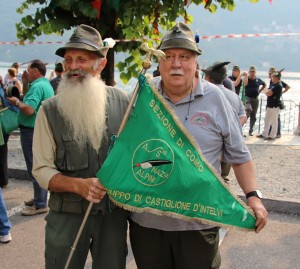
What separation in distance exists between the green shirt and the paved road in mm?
1202

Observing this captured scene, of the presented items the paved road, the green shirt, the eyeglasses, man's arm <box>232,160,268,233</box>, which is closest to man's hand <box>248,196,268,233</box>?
man's arm <box>232,160,268,233</box>

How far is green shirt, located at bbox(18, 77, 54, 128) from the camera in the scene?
204 inches

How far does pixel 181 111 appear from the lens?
7.91 feet

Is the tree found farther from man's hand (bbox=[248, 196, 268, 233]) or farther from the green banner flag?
man's hand (bbox=[248, 196, 268, 233])

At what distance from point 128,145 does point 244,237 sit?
2.97 metres

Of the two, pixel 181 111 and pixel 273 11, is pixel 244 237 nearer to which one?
pixel 181 111

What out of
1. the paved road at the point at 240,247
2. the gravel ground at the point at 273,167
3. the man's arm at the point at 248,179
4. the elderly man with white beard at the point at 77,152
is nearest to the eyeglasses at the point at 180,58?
the elderly man with white beard at the point at 77,152

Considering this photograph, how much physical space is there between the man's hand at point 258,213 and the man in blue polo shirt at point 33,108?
11.4 feet

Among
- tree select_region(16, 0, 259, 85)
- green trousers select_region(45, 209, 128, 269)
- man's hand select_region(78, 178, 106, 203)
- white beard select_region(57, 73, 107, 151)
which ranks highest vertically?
tree select_region(16, 0, 259, 85)

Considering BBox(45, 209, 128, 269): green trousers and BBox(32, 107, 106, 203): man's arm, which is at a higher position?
BBox(32, 107, 106, 203): man's arm

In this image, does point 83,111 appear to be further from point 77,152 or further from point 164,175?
point 164,175

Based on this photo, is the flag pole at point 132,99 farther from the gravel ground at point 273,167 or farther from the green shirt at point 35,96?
the gravel ground at point 273,167

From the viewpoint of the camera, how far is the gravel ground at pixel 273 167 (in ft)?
20.6

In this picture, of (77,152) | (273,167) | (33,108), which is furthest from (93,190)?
(273,167)
